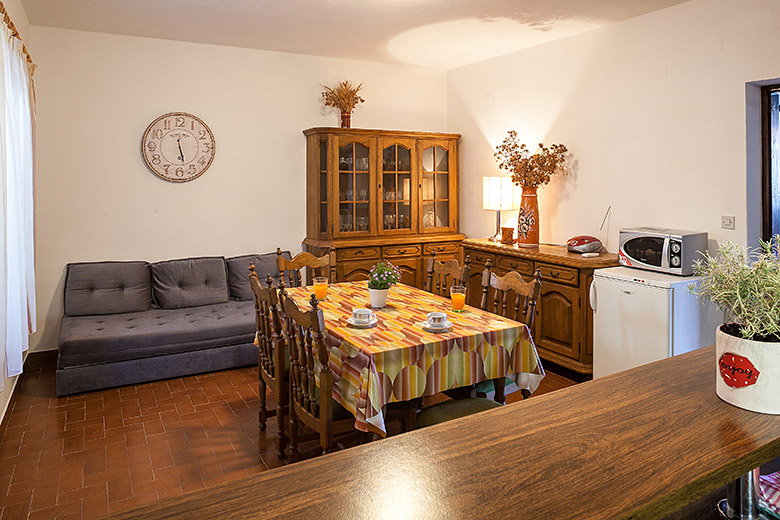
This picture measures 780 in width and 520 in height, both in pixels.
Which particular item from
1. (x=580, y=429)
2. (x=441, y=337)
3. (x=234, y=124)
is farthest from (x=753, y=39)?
(x=234, y=124)

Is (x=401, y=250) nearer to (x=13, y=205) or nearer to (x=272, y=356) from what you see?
(x=272, y=356)

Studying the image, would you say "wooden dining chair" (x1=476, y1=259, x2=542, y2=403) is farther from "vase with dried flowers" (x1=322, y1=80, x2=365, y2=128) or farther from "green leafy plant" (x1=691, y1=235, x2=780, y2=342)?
"vase with dried flowers" (x1=322, y1=80, x2=365, y2=128)

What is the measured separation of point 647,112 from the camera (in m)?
4.20

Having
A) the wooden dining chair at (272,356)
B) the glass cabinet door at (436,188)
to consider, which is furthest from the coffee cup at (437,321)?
the glass cabinet door at (436,188)

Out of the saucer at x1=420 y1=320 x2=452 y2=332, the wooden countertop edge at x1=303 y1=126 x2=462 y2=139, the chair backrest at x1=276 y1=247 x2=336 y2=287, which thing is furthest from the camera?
the wooden countertop edge at x1=303 y1=126 x2=462 y2=139

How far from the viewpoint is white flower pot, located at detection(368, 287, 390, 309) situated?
3.19 m

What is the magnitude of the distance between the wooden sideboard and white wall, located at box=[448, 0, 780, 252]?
50 cm

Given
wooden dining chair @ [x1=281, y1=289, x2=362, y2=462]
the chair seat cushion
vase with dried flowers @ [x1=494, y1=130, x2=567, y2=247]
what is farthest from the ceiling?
the chair seat cushion

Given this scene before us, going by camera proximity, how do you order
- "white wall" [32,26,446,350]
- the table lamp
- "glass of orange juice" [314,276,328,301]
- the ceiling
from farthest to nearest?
1. the table lamp
2. "white wall" [32,26,446,350]
3. the ceiling
4. "glass of orange juice" [314,276,328,301]

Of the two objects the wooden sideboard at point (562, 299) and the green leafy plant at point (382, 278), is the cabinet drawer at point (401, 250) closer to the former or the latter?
the wooden sideboard at point (562, 299)

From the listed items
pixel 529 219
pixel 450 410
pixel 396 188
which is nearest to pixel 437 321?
pixel 450 410

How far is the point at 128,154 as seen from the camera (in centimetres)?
498

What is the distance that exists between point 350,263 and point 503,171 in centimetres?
175

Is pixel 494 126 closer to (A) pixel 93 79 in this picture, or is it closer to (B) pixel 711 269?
(A) pixel 93 79
